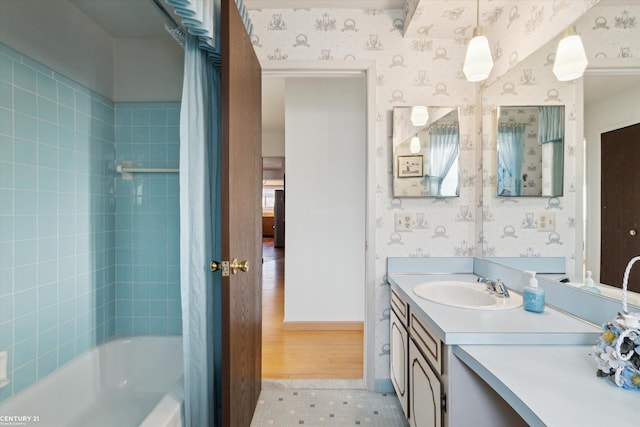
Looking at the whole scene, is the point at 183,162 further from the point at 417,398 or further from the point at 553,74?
the point at 553,74

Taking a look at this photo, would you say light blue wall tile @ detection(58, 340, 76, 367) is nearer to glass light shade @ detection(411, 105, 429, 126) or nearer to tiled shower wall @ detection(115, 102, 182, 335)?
tiled shower wall @ detection(115, 102, 182, 335)

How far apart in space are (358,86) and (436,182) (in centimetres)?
158

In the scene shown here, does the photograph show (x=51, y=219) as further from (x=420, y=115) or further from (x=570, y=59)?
(x=570, y=59)

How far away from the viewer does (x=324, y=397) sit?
1953mm

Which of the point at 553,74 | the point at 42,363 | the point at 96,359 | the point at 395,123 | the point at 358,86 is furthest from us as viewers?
the point at 358,86

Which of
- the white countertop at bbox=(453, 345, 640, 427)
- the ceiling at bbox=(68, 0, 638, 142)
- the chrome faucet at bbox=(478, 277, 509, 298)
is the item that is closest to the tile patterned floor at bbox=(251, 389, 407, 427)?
the chrome faucet at bbox=(478, 277, 509, 298)

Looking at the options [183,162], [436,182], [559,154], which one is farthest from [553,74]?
[183,162]

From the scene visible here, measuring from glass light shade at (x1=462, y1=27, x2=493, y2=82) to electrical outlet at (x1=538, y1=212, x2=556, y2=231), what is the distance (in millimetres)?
776

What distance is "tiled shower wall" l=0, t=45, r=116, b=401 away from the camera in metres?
1.31

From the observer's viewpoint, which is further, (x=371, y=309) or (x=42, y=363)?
(x=371, y=309)

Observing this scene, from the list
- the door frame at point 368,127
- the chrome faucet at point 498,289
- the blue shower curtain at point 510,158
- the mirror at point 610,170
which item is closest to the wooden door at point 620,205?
the mirror at point 610,170

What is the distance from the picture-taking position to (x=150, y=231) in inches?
79.0

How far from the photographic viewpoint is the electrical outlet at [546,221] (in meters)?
1.38

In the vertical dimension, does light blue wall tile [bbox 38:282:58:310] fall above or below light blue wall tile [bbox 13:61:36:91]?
below
